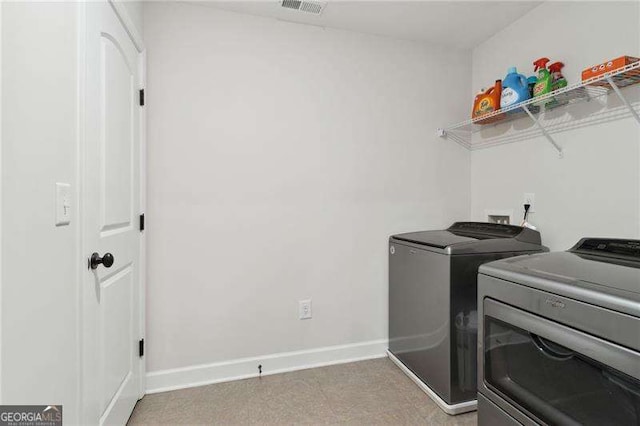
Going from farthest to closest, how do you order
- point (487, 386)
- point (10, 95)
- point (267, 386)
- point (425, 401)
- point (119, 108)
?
point (267, 386)
point (425, 401)
point (119, 108)
point (487, 386)
point (10, 95)

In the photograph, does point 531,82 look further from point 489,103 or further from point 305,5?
point 305,5

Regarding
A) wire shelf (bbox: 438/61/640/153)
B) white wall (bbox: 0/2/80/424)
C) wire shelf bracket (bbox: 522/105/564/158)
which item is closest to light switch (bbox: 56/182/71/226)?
white wall (bbox: 0/2/80/424)

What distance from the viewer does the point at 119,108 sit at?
1491 mm

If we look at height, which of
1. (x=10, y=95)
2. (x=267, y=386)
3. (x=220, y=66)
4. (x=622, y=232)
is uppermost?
(x=220, y=66)

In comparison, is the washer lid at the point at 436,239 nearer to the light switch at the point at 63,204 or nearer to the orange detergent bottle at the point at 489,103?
the orange detergent bottle at the point at 489,103

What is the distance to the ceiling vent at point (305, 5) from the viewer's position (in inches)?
75.2

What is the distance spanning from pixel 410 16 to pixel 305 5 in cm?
68

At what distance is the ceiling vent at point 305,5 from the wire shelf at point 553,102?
3.96 ft

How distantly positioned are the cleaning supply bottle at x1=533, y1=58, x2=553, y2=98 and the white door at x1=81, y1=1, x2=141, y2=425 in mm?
2146

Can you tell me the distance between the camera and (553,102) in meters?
1.80

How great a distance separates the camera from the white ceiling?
76.5 inches

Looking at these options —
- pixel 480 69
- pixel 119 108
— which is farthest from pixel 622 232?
pixel 119 108

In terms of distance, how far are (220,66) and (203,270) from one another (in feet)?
4.16

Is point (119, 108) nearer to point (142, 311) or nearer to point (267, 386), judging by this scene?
point (142, 311)
